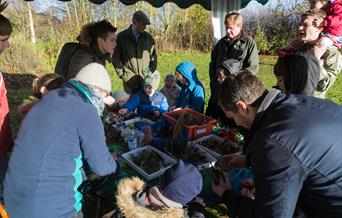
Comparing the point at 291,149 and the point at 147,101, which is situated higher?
the point at 291,149

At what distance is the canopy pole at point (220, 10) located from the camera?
215 inches

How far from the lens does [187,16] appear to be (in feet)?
45.8

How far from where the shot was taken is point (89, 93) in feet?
6.52

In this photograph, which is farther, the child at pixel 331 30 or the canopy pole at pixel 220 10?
the canopy pole at pixel 220 10

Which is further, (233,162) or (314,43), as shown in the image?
(314,43)

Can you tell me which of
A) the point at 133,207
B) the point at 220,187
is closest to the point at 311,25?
the point at 220,187

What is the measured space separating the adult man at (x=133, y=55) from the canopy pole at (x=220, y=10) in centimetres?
119

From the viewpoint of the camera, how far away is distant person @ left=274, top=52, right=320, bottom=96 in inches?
107

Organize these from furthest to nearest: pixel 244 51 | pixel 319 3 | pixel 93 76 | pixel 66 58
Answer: pixel 244 51
pixel 319 3
pixel 66 58
pixel 93 76

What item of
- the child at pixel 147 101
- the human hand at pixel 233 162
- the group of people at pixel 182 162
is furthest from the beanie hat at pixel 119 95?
the human hand at pixel 233 162

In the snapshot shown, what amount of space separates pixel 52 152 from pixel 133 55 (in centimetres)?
400

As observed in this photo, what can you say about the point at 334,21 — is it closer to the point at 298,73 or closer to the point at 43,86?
the point at 298,73

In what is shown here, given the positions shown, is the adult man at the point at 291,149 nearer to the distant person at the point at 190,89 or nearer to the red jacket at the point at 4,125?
the red jacket at the point at 4,125

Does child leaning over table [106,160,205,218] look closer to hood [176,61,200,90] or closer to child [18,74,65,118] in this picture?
child [18,74,65,118]
